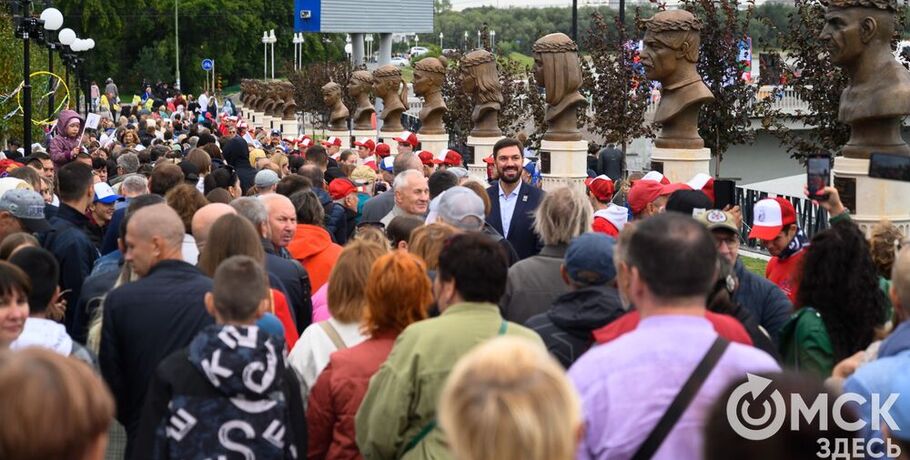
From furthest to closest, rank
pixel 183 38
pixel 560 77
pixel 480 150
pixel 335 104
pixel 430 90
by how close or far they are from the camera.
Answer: pixel 183 38 < pixel 335 104 < pixel 430 90 < pixel 480 150 < pixel 560 77

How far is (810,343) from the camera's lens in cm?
582

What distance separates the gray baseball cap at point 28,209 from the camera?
8789 mm

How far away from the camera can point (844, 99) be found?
1267 cm

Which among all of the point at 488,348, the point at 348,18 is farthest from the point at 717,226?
the point at 348,18

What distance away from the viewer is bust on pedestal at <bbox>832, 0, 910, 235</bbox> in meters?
12.2

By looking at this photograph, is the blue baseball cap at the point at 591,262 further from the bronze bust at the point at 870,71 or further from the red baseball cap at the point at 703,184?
the bronze bust at the point at 870,71

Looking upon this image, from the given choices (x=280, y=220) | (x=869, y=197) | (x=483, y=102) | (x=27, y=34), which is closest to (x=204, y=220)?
(x=280, y=220)

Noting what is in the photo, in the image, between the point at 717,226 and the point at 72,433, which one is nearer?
the point at 72,433

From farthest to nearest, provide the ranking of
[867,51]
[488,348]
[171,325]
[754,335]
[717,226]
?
[867,51]
[717,226]
[171,325]
[754,335]
[488,348]

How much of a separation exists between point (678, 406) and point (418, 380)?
1359 mm

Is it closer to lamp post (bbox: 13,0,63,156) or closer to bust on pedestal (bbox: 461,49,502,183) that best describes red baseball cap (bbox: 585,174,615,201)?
lamp post (bbox: 13,0,63,156)

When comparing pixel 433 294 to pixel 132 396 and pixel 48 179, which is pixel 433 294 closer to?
pixel 132 396

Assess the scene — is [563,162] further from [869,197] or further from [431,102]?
[431,102]

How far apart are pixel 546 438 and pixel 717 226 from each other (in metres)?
4.40
